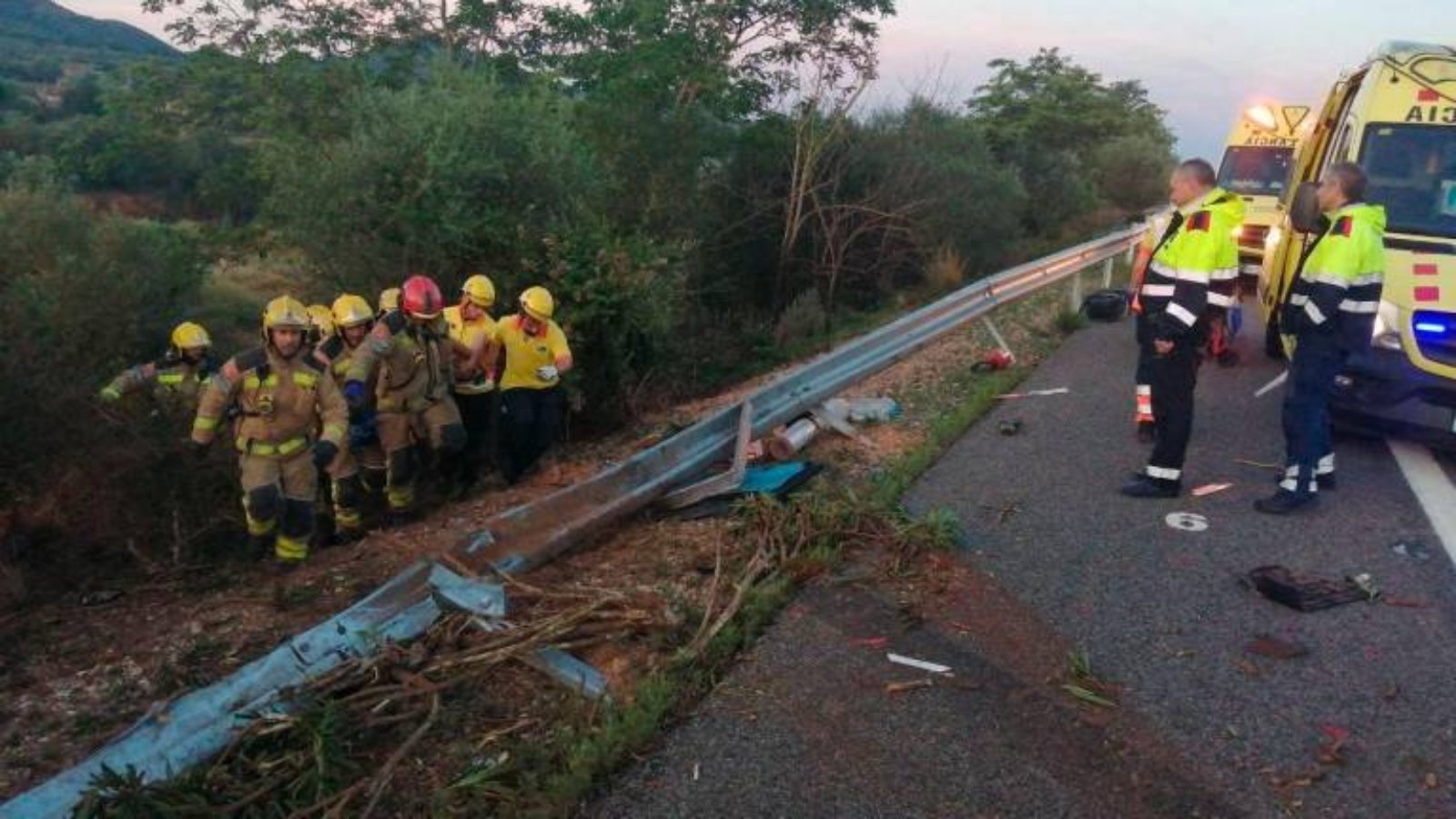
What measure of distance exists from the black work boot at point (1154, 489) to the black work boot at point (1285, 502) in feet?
1.35

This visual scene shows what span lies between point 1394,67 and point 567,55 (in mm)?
16334

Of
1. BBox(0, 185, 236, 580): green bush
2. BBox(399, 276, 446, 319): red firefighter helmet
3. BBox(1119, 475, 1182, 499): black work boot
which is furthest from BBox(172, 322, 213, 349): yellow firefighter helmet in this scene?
BBox(1119, 475, 1182, 499): black work boot

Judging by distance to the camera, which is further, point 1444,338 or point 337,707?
point 1444,338

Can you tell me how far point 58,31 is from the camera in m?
64.9

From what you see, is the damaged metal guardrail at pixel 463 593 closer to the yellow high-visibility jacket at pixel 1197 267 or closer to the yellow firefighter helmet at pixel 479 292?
the yellow high-visibility jacket at pixel 1197 267

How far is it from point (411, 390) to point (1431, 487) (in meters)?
6.31

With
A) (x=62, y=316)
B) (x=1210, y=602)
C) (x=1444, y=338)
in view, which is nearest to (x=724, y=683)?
(x=1210, y=602)

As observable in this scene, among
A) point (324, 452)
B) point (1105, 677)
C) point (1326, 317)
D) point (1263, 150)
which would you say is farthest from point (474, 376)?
point (1263, 150)

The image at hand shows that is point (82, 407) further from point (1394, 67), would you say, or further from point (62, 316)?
point (1394, 67)

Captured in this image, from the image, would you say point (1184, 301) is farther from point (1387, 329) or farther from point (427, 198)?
point (427, 198)

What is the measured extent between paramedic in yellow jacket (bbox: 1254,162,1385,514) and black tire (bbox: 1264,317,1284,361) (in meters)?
3.11

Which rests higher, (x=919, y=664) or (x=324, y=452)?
(x=919, y=664)

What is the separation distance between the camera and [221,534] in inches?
268

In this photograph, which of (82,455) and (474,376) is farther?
(474,376)
